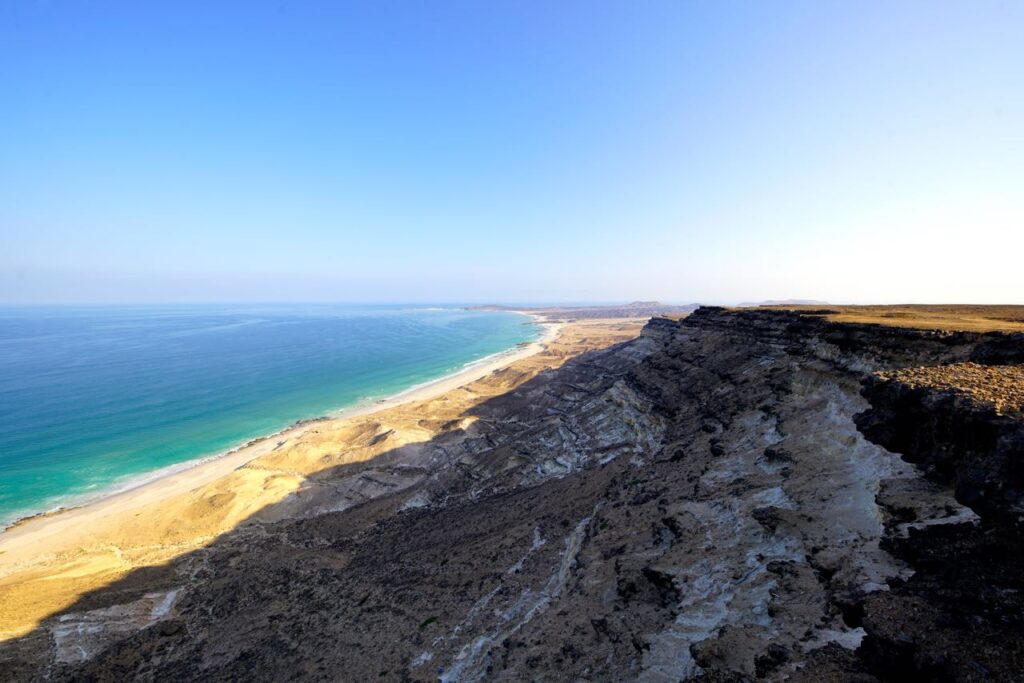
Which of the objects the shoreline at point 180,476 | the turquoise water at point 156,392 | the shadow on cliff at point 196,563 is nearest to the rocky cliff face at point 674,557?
the shadow on cliff at point 196,563

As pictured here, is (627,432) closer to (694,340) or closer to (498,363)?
(694,340)

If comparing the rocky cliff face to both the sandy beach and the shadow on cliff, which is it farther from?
the sandy beach

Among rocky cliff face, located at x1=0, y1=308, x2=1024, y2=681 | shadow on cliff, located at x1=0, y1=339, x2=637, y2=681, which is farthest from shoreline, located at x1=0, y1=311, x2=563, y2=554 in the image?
rocky cliff face, located at x1=0, y1=308, x2=1024, y2=681

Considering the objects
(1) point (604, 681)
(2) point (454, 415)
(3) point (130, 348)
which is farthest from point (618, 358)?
(3) point (130, 348)

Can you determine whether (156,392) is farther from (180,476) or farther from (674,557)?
(674,557)

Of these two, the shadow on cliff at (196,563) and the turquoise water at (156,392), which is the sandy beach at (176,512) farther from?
the turquoise water at (156,392)

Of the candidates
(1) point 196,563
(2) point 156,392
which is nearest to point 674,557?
(1) point 196,563
